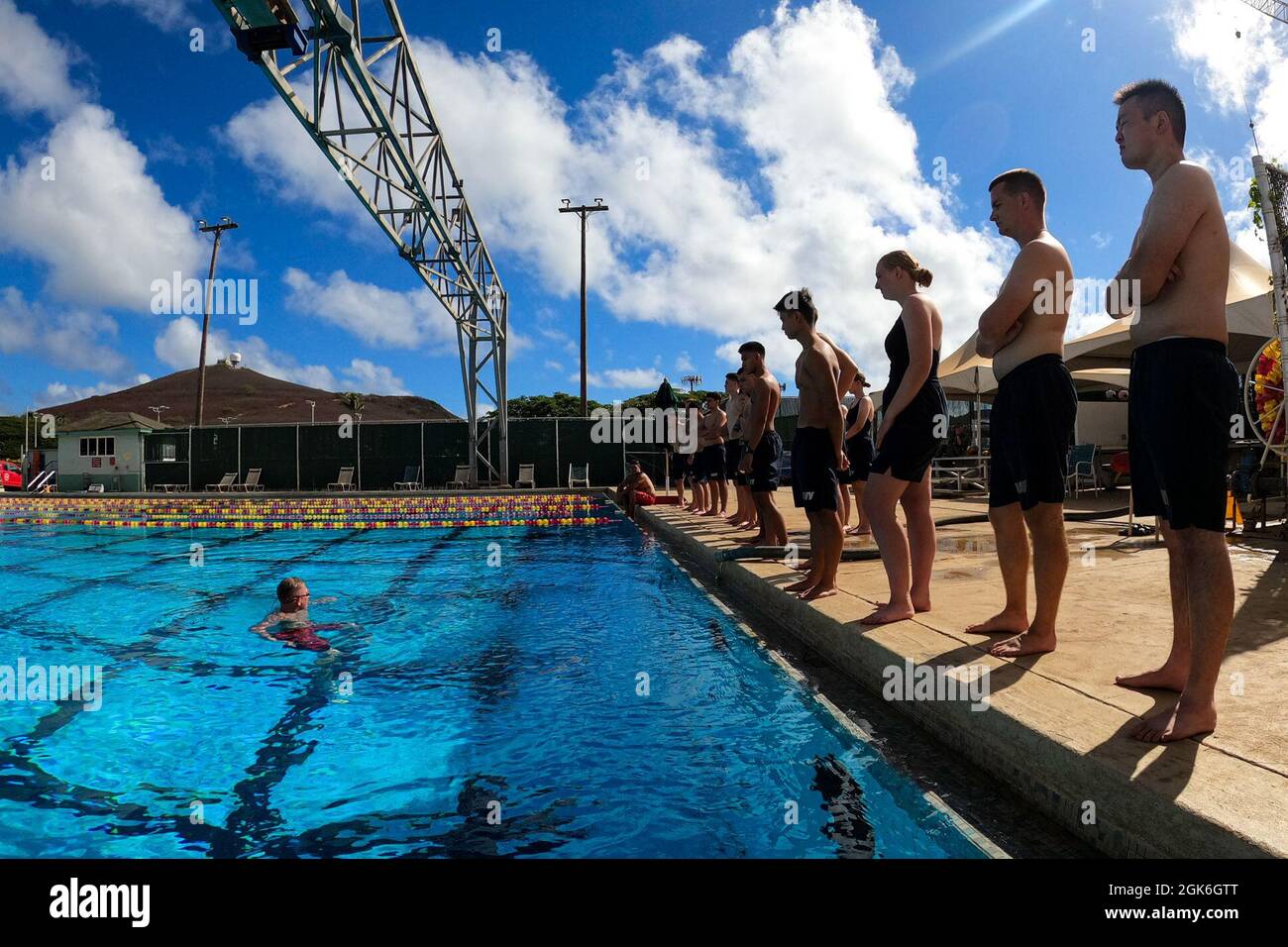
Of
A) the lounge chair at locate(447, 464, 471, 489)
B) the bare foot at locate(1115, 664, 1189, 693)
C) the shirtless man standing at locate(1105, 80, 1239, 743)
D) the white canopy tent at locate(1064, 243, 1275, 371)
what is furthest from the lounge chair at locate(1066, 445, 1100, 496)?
the lounge chair at locate(447, 464, 471, 489)

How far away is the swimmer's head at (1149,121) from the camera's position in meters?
1.95

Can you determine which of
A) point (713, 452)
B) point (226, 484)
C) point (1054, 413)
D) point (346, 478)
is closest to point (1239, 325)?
point (713, 452)

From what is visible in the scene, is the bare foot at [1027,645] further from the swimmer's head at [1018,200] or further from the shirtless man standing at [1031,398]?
the swimmer's head at [1018,200]

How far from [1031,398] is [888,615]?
109 centimetres

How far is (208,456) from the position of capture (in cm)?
2156

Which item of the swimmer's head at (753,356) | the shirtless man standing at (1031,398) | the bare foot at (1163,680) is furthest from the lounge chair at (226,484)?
the bare foot at (1163,680)

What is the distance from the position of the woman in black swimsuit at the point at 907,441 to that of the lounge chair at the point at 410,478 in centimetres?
1935

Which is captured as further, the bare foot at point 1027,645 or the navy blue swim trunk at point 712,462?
the navy blue swim trunk at point 712,462

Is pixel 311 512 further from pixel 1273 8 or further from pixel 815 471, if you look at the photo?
pixel 1273 8

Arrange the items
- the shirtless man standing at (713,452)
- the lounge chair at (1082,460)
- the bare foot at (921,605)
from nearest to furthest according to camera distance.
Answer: the bare foot at (921,605)
the shirtless man standing at (713,452)
the lounge chair at (1082,460)

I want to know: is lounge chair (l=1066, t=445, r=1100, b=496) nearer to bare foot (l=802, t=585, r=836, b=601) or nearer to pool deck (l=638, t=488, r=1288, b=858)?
pool deck (l=638, t=488, r=1288, b=858)

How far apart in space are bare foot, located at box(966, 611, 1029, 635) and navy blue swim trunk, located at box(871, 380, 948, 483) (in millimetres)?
672
